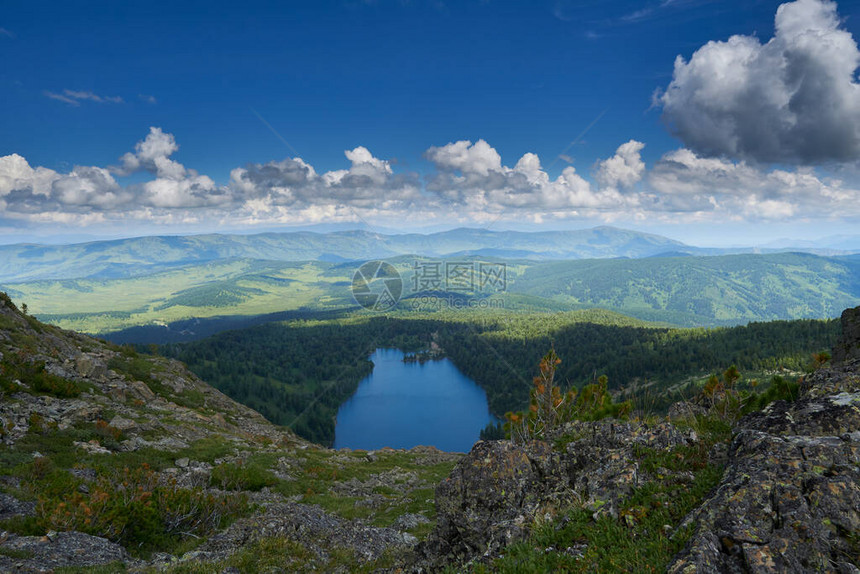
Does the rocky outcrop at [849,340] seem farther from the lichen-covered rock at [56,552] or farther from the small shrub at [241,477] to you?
the small shrub at [241,477]

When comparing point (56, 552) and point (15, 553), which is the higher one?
point (15, 553)

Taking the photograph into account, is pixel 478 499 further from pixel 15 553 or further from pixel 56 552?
pixel 15 553

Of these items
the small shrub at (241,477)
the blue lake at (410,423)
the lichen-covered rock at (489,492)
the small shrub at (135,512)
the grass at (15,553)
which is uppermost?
the lichen-covered rock at (489,492)

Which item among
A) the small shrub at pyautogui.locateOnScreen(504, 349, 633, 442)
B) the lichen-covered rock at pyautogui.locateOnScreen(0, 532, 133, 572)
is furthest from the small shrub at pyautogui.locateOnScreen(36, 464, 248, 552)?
the small shrub at pyautogui.locateOnScreen(504, 349, 633, 442)

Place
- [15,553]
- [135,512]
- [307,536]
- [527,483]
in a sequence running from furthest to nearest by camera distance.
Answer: [307,536] → [135,512] → [527,483] → [15,553]

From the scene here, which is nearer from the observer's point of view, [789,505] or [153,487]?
[789,505]

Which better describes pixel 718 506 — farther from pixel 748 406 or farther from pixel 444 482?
pixel 748 406

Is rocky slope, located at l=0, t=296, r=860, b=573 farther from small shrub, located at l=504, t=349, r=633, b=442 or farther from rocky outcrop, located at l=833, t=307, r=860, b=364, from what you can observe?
small shrub, located at l=504, t=349, r=633, b=442

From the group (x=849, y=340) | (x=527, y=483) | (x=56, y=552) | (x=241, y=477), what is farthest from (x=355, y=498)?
(x=849, y=340)

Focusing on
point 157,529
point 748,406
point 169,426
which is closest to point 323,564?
point 157,529

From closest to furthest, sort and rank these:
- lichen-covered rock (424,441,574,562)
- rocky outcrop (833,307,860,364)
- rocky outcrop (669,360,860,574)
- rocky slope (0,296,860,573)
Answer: rocky outcrop (669,360,860,574) < rocky slope (0,296,860,573) < lichen-covered rock (424,441,574,562) < rocky outcrop (833,307,860,364)

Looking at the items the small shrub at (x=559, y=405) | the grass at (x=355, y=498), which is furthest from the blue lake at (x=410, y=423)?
the small shrub at (x=559, y=405)
